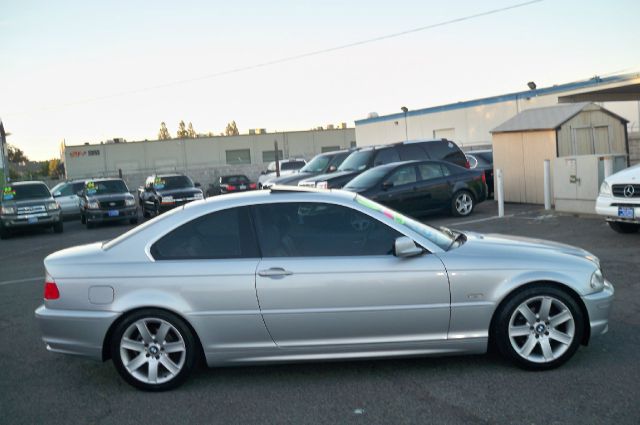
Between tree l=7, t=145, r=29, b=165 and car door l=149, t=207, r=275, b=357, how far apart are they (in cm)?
8733

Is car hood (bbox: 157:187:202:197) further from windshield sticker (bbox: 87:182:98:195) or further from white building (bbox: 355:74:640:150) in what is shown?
white building (bbox: 355:74:640:150)

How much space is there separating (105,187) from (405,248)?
63.3 feet

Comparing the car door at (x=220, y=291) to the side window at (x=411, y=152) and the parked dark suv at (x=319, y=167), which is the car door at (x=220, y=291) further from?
the parked dark suv at (x=319, y=167)

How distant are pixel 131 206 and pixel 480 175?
11243mm

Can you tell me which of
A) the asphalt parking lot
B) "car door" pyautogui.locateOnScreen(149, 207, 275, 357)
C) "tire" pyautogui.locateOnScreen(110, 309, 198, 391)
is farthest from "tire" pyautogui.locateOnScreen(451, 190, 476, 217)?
"tire" pyautogui.locateOnScreen(110, 309, 198, 391)

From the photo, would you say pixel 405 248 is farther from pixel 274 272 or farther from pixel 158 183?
pixel 158 183

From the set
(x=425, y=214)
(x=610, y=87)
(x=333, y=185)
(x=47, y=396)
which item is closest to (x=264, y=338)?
(x=47, y=396)

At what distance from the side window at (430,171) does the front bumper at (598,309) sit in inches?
426

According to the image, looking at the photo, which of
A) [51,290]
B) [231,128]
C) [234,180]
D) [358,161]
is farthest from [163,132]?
[51,290]

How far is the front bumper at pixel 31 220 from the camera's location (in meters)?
20.0

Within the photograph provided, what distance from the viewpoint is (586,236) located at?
38.3ft

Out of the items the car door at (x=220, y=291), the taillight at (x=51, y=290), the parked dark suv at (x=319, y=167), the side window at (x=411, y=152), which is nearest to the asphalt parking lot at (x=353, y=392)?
the car door at (x=220, y=291)

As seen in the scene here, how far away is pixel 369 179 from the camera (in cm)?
1577

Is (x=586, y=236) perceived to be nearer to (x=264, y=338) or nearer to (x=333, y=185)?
(x=333, y=185)
